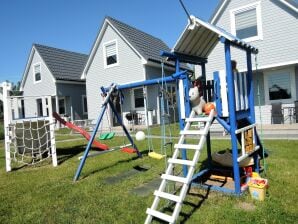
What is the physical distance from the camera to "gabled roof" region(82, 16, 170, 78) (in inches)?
672

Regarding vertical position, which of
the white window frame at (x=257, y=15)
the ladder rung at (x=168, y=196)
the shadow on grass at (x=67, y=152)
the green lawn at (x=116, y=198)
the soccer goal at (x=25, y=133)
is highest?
the white window frame at (x=257, y=15)

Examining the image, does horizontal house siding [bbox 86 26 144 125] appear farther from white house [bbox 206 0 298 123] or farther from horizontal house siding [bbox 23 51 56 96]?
white house [bbox 206 0 298 123]

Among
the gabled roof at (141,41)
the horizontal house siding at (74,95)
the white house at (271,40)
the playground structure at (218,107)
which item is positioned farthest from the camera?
the horizontal house siding at (74,95)

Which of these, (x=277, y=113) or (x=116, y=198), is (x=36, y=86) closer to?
(x=277, y=113)

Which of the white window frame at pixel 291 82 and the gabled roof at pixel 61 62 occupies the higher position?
the gabled roof at pixel 61 62

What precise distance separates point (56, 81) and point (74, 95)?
78.1 inches

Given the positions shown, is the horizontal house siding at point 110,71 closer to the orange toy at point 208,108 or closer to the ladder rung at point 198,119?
the orange toy at point 208,108

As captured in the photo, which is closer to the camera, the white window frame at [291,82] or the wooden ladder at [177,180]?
the wooden ladder at [177,180]

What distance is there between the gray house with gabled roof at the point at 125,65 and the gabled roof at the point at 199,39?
10.4 metres

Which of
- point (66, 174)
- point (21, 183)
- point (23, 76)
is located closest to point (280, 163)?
point (66, 174)

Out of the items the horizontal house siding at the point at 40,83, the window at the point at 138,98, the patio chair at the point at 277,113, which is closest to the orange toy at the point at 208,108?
the patio chair at the point at 277,113

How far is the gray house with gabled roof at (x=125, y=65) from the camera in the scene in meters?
17.3

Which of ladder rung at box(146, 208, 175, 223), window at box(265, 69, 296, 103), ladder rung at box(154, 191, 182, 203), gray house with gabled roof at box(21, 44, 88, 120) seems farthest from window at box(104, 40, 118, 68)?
ladder rung at box(146, 208, 175, 223)

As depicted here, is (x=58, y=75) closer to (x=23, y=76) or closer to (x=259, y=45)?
(x=23, y=76)
